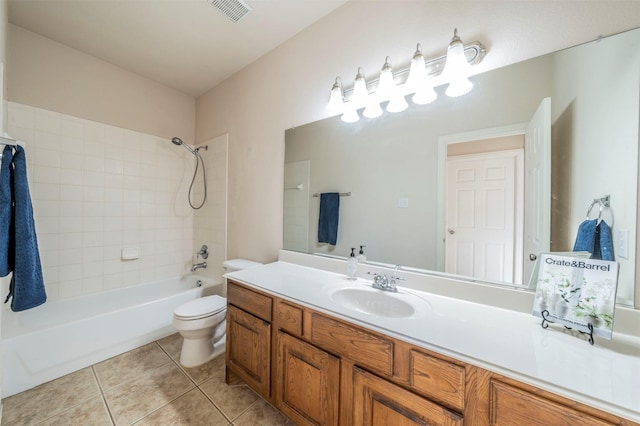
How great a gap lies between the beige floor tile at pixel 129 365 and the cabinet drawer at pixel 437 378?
1.94m

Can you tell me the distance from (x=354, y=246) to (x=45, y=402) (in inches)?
84.0

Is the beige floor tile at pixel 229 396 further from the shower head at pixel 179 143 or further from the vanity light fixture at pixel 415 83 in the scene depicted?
the shower head at pixel 179 143

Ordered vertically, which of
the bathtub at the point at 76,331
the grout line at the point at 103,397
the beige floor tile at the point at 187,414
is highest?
the bathtub at the point at 76,331

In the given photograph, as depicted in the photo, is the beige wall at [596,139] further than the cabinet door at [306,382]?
No

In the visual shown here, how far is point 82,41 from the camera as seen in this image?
1933 millimetres

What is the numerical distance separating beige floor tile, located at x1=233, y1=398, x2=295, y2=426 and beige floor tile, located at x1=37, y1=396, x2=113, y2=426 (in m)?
0.73

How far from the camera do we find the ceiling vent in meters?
1.54

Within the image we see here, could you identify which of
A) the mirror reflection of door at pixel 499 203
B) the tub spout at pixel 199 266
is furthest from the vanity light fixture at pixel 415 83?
the tub spout at pixel 199 266

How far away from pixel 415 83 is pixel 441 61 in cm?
16

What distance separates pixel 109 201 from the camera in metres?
2.23

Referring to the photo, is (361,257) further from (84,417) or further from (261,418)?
(84,417)

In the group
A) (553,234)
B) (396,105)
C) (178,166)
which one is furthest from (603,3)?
(178,166)

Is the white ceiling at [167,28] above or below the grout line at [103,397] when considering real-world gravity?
above

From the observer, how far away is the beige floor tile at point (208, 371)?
1618 millimetres
